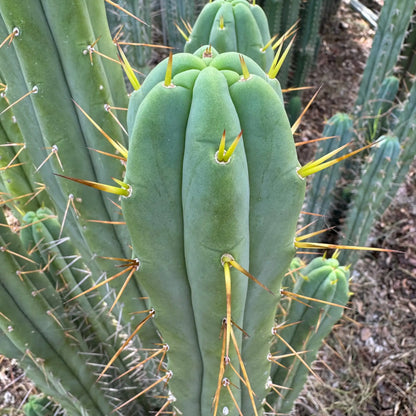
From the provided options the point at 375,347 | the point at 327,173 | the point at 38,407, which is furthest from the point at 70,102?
the point at 375,347

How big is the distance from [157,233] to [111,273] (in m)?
0.65

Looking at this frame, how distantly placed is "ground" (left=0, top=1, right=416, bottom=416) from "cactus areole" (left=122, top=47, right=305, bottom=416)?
111cm

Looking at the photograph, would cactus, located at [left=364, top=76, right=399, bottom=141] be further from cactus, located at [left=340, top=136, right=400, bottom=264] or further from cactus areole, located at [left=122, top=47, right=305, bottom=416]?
cactus areole, located at [left=122, top=47, right=305, bottom=416]

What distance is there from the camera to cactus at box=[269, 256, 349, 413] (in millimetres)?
1595

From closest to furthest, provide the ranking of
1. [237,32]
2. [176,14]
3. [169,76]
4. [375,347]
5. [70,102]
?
1. [169,76]
2. [70,102]
3. [237,32]
4. [375,347]
5. [176,14]

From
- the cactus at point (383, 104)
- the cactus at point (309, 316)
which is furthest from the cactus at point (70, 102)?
the cactus at point (383, 104)

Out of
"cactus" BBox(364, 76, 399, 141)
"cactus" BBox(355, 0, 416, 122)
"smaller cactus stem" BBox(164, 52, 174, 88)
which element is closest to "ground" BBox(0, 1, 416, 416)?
"cactus" BBox(364, 76, 399, 141)

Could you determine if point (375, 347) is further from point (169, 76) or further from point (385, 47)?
point (169, 76)

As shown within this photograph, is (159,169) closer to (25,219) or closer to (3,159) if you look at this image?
(25,219)

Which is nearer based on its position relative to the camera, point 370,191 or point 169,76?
point 169,76

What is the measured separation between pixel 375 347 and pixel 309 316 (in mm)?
1270

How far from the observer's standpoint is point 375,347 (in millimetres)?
2682

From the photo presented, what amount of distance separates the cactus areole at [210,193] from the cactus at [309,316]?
61 cm

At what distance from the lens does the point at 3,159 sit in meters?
2.00
